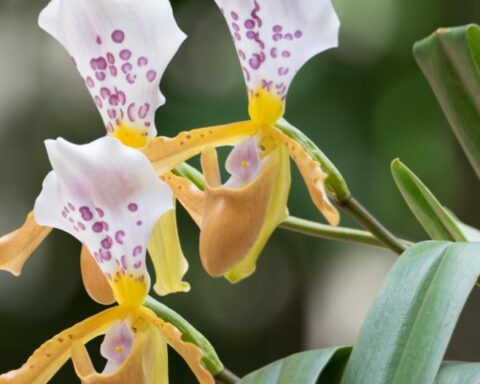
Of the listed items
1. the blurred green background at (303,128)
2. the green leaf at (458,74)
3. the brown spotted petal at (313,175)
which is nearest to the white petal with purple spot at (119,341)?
the brown spotted petal at (313,175)

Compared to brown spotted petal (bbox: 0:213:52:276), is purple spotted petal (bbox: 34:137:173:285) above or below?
above

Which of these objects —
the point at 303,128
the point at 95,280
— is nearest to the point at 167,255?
the point at 95,280

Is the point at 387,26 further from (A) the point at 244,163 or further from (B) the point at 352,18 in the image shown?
(A) the point at 244,163

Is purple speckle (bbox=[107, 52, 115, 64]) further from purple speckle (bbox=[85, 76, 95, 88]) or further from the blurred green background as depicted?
the blurred green background

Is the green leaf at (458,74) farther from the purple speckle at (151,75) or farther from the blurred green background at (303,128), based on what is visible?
the blurred green background at (303,128)

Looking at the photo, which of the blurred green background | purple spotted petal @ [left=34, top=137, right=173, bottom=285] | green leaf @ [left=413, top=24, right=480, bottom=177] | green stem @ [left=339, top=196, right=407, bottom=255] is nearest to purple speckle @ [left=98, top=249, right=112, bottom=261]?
purple spotted petal @ [left=34, top=137, right=173, bottom=285]

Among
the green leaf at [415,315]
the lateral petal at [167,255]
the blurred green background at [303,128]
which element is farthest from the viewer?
the blurred green background at [303,128]
